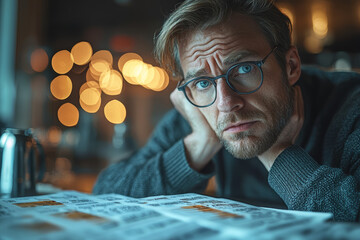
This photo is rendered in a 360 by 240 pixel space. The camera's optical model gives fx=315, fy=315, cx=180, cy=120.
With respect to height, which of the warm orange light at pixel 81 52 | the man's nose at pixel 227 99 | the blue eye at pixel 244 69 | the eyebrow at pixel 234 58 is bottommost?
the man's nose at pixel 227 99

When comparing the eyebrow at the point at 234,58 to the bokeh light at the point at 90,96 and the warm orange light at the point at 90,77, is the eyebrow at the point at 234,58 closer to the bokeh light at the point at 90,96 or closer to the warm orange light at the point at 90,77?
the bokeh light at the point at 90,96

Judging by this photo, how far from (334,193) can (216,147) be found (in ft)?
1.53

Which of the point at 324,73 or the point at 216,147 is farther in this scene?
the point at 324,73

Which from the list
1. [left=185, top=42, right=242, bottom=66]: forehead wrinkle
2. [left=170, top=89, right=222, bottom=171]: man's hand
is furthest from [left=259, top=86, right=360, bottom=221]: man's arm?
[left=185, top=42, right=242, bottom=66]: forehead wrinkle

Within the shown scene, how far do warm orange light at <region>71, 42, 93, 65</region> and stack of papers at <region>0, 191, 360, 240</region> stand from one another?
4.85 metres

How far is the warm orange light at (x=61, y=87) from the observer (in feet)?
15.3

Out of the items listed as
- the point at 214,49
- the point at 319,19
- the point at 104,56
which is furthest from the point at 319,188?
the point at 104,56

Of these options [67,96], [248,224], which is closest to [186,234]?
[248,224]

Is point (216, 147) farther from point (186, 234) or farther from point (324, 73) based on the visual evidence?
point (186, 234)

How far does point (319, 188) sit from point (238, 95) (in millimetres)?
340

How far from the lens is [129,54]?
583 centimetres

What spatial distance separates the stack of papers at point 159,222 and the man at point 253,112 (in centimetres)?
26

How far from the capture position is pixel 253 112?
941 millimetres

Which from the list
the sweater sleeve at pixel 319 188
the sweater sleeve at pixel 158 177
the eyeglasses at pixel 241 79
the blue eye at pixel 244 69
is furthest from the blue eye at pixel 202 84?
the sweater sleeve at pixel 319 188
